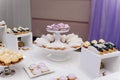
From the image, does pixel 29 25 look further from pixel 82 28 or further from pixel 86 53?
pixel 86 53

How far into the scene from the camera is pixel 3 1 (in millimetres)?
2303

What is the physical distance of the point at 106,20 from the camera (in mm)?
2100

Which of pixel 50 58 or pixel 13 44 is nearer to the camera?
pixel 50 58

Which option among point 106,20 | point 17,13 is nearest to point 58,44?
point 106,20

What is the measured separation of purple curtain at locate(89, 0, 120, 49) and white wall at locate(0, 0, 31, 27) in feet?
3.43

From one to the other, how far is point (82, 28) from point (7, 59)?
1544 millimetres

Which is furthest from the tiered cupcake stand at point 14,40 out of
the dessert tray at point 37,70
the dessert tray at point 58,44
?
the dessert tray at point 37,70

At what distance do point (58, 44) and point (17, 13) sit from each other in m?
1.58

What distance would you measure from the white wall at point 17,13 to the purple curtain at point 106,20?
3.43 feet

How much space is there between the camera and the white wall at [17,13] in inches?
95.5

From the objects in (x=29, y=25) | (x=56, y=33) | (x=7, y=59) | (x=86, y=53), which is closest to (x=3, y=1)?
(x=29, y=25)

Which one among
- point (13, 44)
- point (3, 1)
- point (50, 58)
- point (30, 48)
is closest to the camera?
point (50, 58)

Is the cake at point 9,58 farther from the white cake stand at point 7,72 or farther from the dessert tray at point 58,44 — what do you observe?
the dessert tray at point 58,44

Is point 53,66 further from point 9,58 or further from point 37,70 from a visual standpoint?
point 9,58
